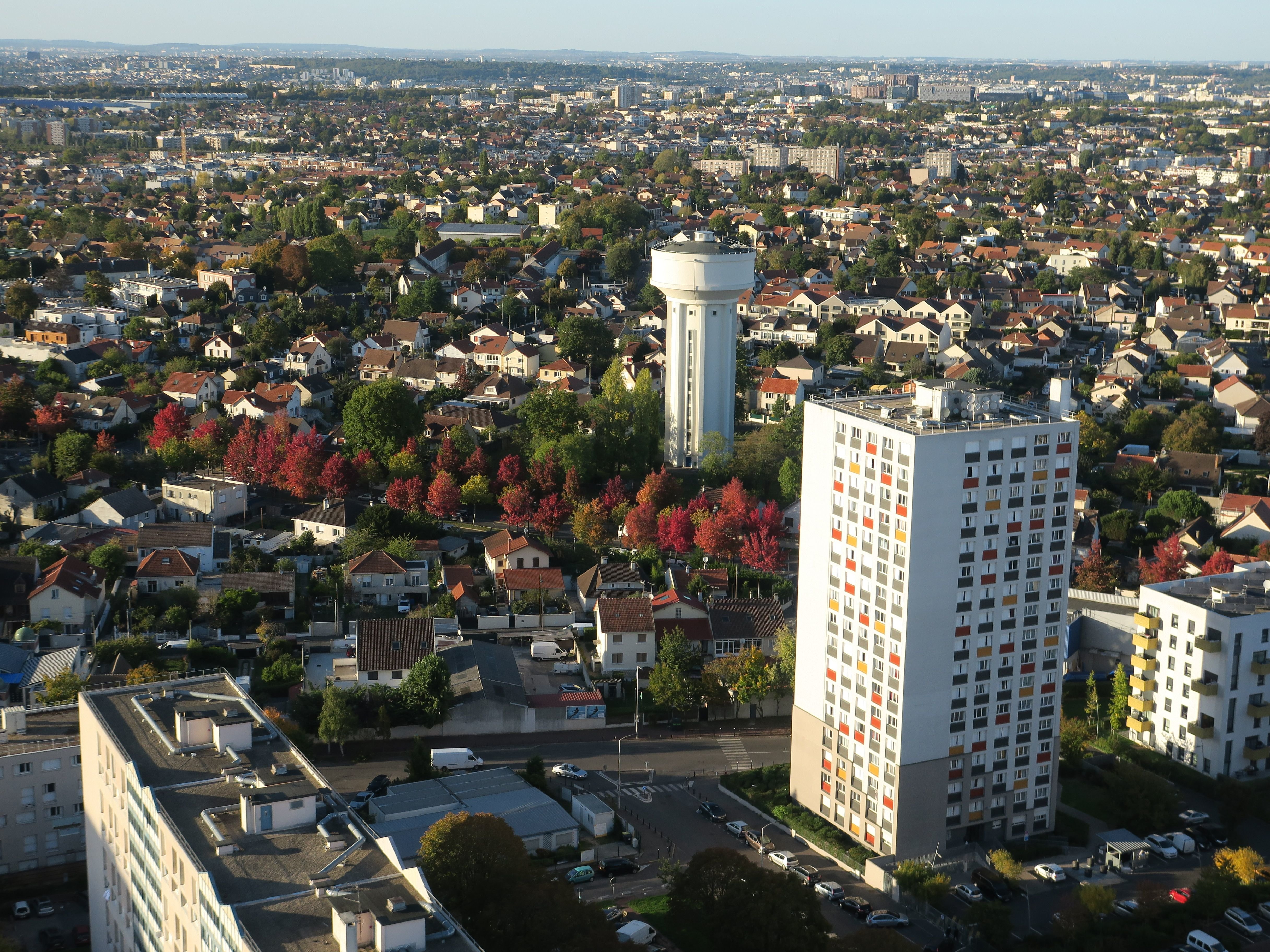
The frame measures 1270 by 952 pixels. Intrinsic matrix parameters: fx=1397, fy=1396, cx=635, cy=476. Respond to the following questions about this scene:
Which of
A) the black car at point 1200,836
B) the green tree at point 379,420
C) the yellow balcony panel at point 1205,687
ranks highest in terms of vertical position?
the green tree at point 379,420

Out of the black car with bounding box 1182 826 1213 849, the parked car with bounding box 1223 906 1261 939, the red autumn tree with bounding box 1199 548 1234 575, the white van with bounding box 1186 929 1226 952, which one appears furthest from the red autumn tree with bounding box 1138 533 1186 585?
the white van with bounding box 1186 929 1226 952

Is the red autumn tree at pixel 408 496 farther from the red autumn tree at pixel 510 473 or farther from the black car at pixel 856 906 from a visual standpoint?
the black car at pixel 856 906

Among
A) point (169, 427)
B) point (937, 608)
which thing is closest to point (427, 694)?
point (937, 608)

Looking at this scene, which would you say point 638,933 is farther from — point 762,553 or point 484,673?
point 762,553

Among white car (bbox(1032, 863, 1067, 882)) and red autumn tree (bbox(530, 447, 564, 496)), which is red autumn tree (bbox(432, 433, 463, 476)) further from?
white car (bbox(1032, 863, 1067, 882))

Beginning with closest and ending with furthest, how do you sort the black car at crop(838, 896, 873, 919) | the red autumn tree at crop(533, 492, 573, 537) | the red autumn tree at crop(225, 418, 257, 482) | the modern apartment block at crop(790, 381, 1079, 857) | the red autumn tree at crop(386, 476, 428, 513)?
the black car at crop(838, 896, 873, 919) → the modern apartment block at crop(790, 381, 1079, 857) → the red autumn tree at crop(533, 492, 573, 537) → the red autumn tree at crop(386, 476, 428, 513) → the red autumn tree at crop(225, 418, 257, 482)

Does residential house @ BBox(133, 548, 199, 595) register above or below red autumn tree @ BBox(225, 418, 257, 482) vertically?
below

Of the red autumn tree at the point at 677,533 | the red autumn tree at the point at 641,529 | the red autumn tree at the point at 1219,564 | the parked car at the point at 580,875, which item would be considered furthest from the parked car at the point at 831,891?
the red autumn tree at the point at 641,529
